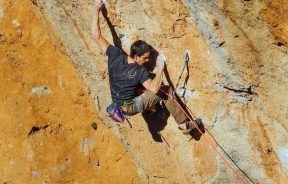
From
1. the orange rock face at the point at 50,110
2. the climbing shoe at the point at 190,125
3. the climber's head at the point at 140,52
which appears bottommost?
the orange rock face at the point at 50,110

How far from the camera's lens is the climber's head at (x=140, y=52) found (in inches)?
256

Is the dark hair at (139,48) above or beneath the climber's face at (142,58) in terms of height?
above

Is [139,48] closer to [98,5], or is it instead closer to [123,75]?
[123,75]

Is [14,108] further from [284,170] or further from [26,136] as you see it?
[284,170]

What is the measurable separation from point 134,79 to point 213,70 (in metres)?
1.05

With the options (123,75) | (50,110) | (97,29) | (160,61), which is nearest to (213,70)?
(160,61)

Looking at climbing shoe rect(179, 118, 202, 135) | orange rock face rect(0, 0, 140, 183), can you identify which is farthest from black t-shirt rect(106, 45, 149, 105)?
orange rock face rect(0, 0, 140, 183)

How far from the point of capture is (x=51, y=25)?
8.57 meters

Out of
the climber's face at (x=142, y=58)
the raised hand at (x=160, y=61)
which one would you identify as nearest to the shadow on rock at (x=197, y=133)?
the raised hand at (x=160, y=61)

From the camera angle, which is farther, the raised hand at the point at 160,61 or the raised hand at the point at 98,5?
the raised hand at the point at 98,5

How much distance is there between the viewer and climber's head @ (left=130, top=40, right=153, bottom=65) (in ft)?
21.3

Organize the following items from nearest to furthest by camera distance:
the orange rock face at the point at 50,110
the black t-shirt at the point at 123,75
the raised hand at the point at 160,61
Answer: the black t-shirt at the point at 123,75 → the raised hand at the point at 160,61 → the orange rock face at the point at 50,110

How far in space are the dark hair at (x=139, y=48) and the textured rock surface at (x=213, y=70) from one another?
213 mm

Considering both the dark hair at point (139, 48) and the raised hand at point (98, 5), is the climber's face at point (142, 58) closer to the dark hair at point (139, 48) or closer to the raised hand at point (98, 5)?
the dark hair at point (139, 48)
